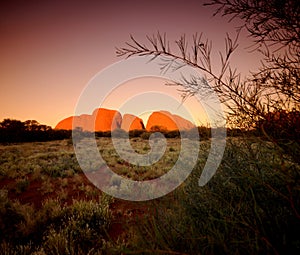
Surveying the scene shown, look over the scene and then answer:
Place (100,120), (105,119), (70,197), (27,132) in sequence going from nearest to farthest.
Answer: (70,197) → (27,132) → (100,120) → (105,119)

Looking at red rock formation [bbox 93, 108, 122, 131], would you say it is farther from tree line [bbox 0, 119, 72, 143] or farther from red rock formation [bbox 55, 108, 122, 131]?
tree line [bbox 0, 119, 72, 143]

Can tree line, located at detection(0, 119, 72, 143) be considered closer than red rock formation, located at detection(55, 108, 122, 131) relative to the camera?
Yes

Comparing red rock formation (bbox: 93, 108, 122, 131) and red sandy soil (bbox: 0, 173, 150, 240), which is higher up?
red rock formation (bbox: 93, 108, 122, 131)

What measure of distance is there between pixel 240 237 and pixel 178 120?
172 centimetres

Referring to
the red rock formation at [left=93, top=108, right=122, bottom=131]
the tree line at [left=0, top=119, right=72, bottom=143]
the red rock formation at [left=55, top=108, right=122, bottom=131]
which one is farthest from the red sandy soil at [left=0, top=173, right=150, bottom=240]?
the red rock formation at [left=93, top=108, right=122, bottom=131]

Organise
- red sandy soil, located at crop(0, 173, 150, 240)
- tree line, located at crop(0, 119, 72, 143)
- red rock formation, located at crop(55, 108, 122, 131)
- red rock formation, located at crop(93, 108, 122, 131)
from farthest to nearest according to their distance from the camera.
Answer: red rock formation, located at crop(93, 108, 122, 131) < red rock formation, located at crop(55, 108, 122, 131) < tree line, located at crop(0, 119, 72, 143) < red sandy soil, located at crop(0, 173, 150, 240)

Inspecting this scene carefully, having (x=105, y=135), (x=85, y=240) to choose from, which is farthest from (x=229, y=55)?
(x=105, y=135)

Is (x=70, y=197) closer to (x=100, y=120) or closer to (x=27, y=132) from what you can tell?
(x=27, y=132)

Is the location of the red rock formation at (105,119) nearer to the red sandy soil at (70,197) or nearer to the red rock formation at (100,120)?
the red rock formation at (100,120)

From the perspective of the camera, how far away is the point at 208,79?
2.00 metres

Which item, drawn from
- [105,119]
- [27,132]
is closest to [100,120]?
[105,119]

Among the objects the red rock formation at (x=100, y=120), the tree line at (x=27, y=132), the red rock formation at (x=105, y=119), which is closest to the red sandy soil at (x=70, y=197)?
the tree line at (x=27, y=132)

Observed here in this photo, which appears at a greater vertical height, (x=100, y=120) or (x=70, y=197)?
(x=100, y=120)

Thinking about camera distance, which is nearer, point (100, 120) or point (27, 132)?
point (27, 132)
